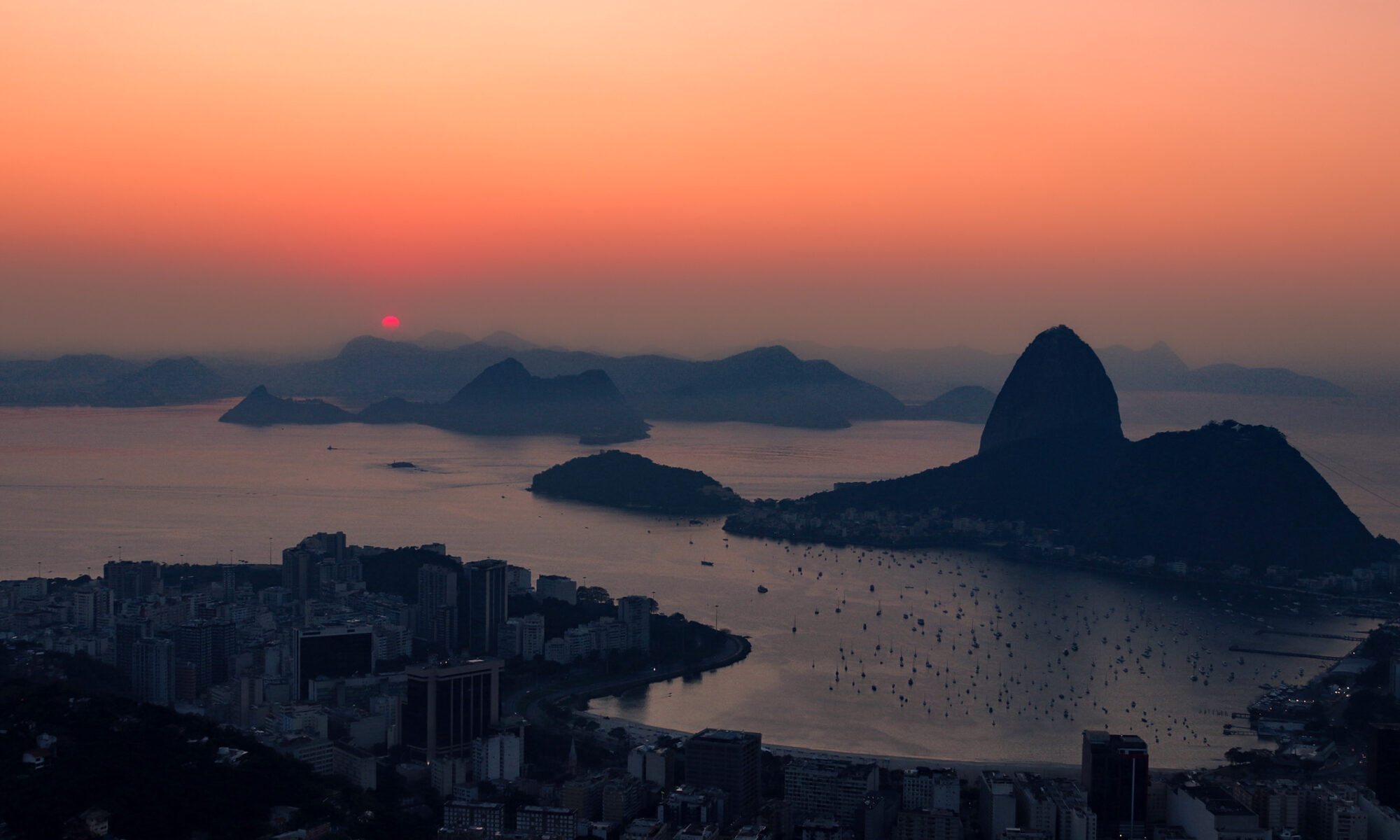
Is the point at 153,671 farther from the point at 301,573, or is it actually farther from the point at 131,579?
the point at 301,573

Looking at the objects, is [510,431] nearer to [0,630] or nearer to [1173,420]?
[1173,420]

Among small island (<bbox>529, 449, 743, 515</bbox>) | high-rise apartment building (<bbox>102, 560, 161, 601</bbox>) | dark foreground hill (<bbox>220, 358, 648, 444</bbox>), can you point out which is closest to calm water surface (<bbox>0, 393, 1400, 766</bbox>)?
small island (<bbox>529, 449, 743, 515</bbox>)

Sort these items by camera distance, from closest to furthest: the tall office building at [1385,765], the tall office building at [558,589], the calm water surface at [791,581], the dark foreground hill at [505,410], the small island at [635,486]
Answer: the tall office building at [1385,765] < the calm water surface at [791,581] < the tall office building at [558,589] < the small island at [635,486] < the dark foreground hill at [505,410]

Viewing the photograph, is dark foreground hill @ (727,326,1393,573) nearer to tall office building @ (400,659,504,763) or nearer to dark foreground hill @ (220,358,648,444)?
tall office building @ (400,659,504,763)

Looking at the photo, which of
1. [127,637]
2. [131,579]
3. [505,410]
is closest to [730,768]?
[127,637]

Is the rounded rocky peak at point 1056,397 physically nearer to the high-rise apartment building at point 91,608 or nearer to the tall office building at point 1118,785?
the high-rise apartment building at point 91,608

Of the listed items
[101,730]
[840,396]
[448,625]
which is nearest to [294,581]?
[448,625]

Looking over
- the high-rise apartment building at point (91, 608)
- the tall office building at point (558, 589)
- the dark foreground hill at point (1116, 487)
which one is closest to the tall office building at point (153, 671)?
the high-rise apartment building at point (91, 608)
